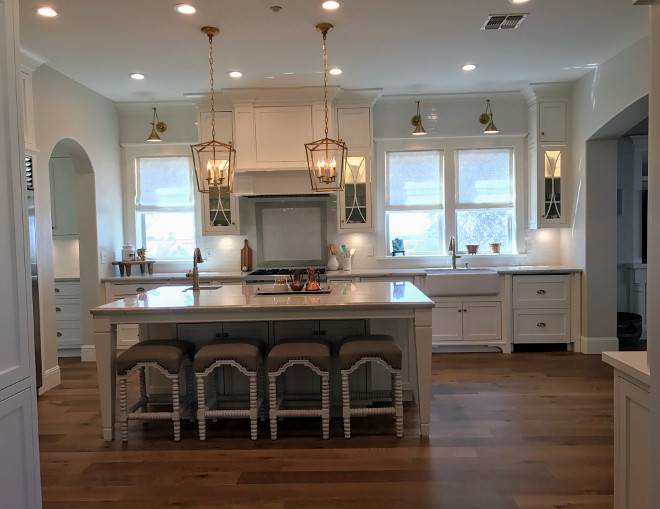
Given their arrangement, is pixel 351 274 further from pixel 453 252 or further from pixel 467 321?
pixel 467 321

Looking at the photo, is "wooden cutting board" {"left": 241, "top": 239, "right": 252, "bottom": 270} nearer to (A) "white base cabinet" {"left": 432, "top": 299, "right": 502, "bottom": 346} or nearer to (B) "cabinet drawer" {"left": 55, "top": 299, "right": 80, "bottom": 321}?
(B) "cabinet drawer" {"left": 55, "top": 299, "right": 80, "bottom": 321}

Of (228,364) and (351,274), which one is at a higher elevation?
(351,274)

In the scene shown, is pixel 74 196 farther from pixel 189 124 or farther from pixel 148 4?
pixel 148 4

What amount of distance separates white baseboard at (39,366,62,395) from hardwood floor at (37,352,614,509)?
0.28 m

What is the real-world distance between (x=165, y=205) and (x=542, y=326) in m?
4.50

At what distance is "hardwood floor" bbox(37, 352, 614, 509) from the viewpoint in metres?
2.66

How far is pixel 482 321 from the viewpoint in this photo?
5664mm

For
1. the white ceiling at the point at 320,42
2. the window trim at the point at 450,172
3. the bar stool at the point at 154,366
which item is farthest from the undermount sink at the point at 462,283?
the bar stool at the point at 154,366

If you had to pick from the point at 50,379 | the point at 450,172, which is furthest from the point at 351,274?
the point at 50,379

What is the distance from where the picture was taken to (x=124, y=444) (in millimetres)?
3398

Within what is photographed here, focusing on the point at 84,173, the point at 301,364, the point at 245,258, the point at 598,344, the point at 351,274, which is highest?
the point at 84,173

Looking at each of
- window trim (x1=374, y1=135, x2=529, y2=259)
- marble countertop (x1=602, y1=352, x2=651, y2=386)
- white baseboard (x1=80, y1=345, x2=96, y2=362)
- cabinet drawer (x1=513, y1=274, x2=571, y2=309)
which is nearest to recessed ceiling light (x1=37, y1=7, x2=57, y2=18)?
white baseboard (x1=80, y1=345, x2=96, y2=362)

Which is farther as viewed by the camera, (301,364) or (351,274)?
(351,274)

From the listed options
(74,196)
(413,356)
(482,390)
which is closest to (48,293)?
(74,196)
